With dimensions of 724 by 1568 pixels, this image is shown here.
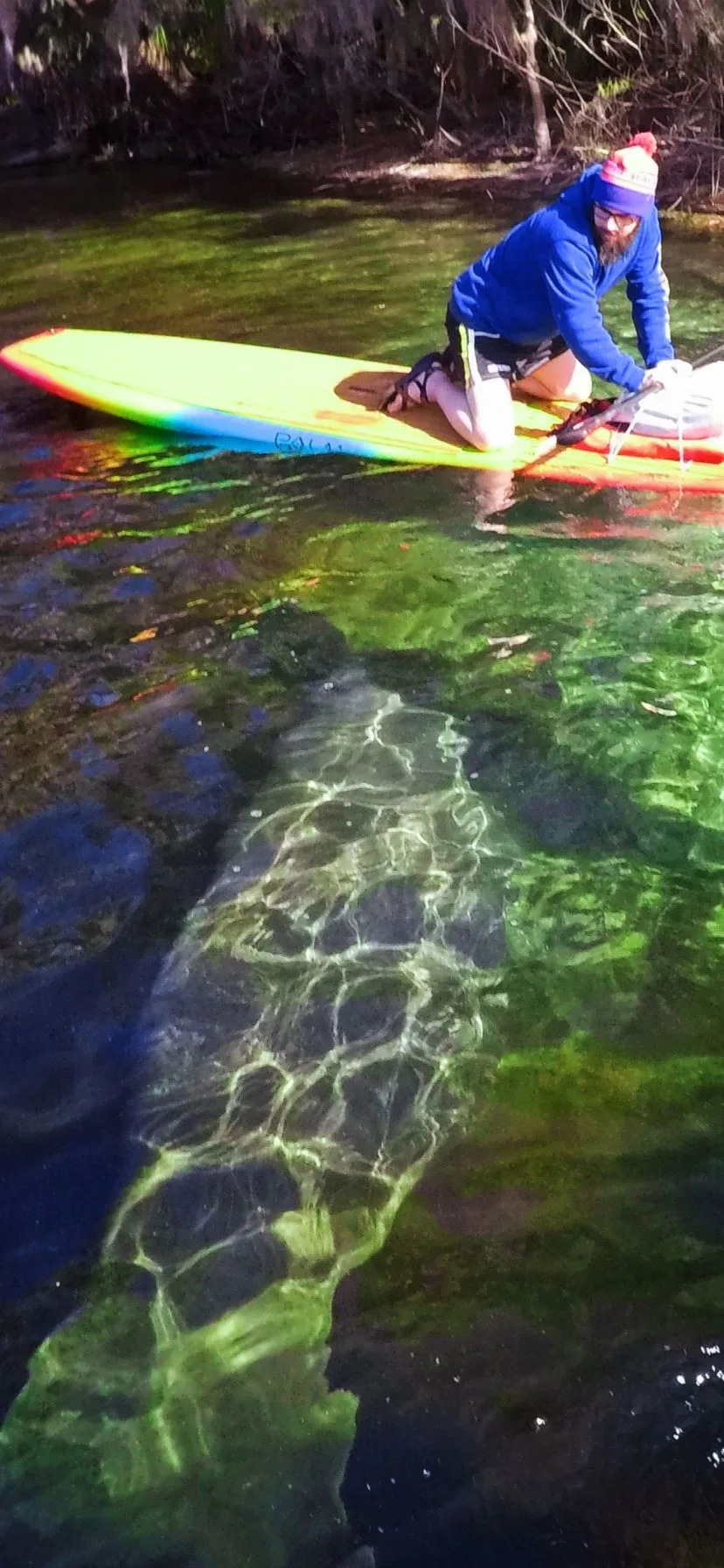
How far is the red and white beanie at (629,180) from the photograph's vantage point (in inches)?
184

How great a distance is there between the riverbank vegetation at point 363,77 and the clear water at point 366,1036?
8.10 meters

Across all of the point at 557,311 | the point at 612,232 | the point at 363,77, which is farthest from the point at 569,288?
the point at 363,77

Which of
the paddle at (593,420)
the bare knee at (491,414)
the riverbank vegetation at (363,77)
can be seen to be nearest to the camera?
the paddle at (593,420)

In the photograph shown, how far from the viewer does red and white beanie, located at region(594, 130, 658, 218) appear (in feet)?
15.3

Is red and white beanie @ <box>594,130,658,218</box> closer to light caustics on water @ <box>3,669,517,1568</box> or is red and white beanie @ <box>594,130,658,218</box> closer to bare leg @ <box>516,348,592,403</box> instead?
bare leg @ <box>516,348,592,403</box>

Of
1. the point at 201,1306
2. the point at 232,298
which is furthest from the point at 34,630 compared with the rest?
the point at 232,298

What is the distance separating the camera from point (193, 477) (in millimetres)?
6477

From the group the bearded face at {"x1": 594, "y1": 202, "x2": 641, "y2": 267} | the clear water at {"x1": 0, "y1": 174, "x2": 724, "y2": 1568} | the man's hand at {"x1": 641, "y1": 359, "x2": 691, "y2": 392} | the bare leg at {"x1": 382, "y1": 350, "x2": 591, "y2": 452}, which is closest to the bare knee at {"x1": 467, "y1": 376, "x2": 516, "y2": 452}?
the bare leg at {"x1": 382, "y1": 350, "x2": 591, "y2": 452}

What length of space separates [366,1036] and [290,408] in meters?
4.47

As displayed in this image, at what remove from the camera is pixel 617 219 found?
4.81m

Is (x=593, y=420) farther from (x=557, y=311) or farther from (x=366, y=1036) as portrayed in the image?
(x=366, y=1036)

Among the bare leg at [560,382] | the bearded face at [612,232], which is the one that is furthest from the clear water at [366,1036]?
the bearded face at [612,232]

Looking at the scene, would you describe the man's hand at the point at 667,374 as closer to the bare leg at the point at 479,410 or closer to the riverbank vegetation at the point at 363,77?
the bare leg at the point at 479,410

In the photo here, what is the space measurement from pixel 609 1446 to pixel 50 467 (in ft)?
19.5
